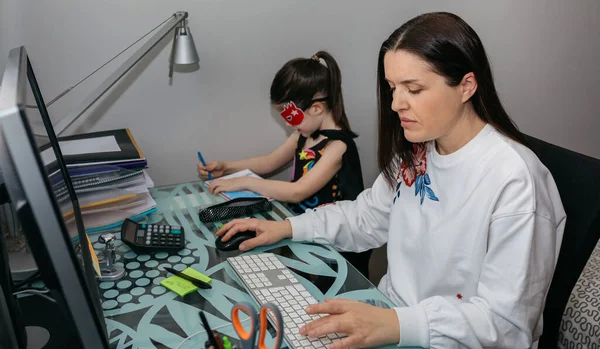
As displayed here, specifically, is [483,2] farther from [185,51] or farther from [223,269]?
[223,269]

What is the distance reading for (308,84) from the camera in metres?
1.74

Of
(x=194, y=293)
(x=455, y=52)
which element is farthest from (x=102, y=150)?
(x=455, y=52)

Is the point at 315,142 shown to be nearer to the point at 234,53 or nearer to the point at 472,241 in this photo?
the point at 234,53

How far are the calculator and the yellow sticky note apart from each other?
0.41 feet

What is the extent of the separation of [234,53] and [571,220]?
46.6 inches

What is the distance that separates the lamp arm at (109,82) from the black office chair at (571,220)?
1011 mm

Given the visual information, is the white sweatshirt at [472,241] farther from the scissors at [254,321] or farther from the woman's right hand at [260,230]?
the scissors at [254,321]

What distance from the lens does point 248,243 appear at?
1264mm

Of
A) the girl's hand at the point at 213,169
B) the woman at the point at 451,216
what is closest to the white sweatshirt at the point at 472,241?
the woman at the point at 451,216

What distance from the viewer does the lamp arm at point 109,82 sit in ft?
4.14

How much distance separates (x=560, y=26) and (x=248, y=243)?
1840mm

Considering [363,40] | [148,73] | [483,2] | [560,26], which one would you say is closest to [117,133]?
[148,73]

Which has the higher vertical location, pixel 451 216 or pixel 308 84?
pixel 308 84

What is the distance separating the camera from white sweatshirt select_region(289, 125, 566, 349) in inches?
38.1
